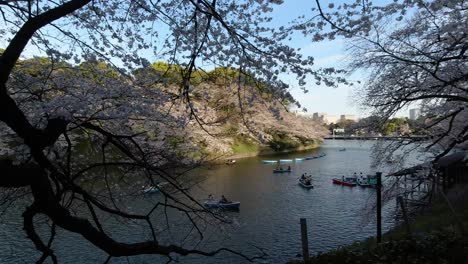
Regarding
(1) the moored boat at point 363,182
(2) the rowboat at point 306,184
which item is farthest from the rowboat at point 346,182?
(2) the rowboat at point 306,184

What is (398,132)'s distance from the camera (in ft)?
33.9

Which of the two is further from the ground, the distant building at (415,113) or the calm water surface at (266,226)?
the distant building at (415,113)

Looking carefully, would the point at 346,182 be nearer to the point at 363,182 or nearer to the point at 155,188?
the point at 363,182

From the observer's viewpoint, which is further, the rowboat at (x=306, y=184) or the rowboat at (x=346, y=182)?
the rowboat at (x=346, y=182)

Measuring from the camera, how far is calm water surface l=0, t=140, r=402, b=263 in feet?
34.7

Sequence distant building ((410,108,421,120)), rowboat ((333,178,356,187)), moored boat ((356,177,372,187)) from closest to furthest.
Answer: distant building ((410,108,421,120)), moored boat ((356,177,372,187)), rowboat ((333,178,356,187))

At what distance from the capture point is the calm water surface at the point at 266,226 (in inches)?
417

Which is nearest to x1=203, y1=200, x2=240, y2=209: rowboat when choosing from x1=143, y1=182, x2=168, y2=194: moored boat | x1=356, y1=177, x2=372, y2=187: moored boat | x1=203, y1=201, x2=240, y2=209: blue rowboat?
x1=203, y1=201, x2=240, y2=209: blue rowboat

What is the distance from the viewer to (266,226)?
1355 cm

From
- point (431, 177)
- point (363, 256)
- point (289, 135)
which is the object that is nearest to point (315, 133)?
point (289, 135)

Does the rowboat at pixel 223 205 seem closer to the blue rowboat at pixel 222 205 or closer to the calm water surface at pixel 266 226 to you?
the blue rowboat at pixel 222 205

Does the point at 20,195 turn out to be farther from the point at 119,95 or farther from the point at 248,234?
the point at 248,234

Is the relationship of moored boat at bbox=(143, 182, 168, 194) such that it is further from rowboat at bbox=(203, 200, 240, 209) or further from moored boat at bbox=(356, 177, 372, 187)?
moored boat at bbox=(356, 177, 372, 187)

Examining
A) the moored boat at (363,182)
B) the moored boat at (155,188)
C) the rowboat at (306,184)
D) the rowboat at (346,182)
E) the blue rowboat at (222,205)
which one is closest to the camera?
the moored boat at (155,188)
